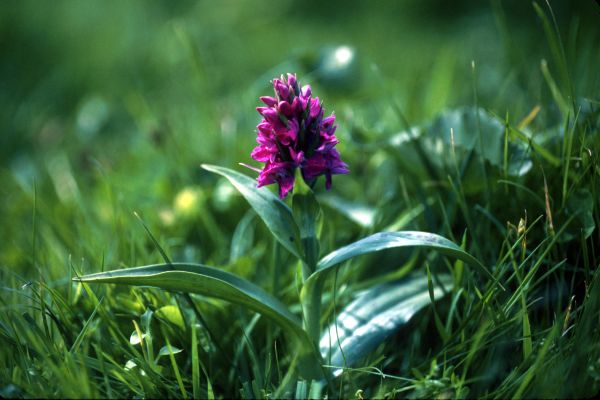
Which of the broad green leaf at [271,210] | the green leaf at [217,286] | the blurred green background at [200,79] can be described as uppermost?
the blurred green background at [200,79]

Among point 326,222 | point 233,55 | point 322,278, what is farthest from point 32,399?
point 233,55

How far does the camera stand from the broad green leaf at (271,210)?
4.23 feet

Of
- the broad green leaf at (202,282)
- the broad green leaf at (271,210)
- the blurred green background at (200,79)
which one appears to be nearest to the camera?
the broad green leaf at (202,282)

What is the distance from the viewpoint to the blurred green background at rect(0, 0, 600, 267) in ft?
7.30

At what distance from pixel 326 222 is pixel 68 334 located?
88 cm

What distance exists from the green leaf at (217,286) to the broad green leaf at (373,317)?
56 mm

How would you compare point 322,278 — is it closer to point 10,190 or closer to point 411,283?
point 411,283

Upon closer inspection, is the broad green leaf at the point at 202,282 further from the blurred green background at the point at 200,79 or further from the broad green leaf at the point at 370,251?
the blurred green background at the point at 200,79

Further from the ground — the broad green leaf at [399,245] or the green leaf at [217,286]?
the broad green leaf at [399,245]

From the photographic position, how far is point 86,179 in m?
2.68

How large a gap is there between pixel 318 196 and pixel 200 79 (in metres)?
0.82

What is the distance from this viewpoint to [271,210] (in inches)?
51.9

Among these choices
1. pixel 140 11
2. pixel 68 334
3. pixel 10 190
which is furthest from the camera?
pixel 140 11

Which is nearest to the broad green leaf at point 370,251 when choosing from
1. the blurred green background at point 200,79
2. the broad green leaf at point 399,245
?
the broad green leaf at point 399,245
